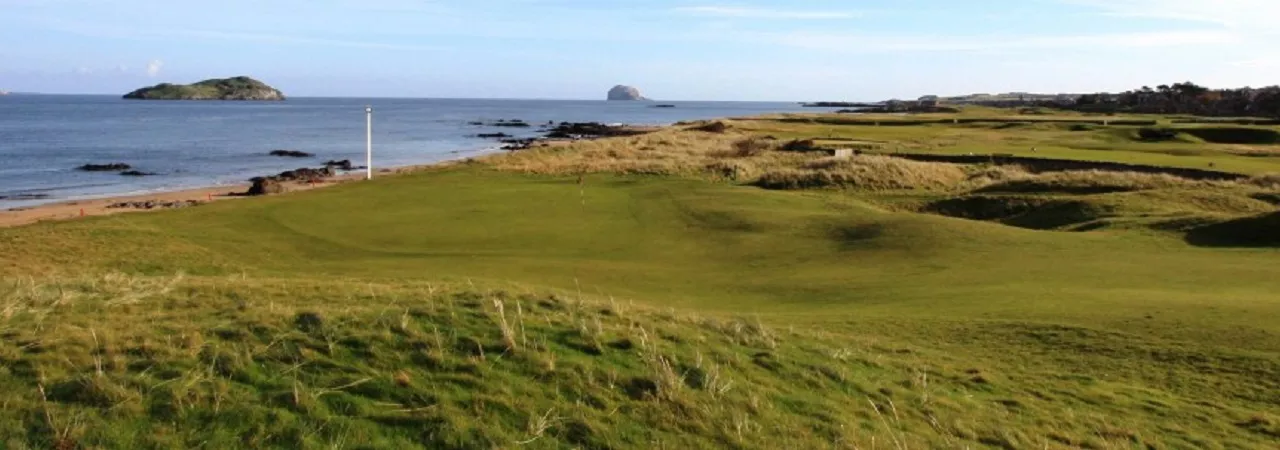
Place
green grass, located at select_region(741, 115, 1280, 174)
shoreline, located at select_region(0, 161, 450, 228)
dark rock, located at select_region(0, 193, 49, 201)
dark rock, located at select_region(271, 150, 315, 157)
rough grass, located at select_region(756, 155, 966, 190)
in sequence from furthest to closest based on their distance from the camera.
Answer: dark rock, located at select_region(271, 150, 315, 157) < dark rock, located at select_region(0, 193, 49, 201) < green grass, located at select_region(741, 115, 1280, 174) < rough grass, located at select_region(756, 155, 966, 190) < shoreline, located at select_region(0, 161, 450, 228)

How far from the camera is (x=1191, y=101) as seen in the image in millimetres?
116562

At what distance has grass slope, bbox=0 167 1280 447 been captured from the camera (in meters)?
7.00

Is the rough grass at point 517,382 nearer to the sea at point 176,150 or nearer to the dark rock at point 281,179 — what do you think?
the dark rock at point 281,179

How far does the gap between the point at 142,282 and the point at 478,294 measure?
4809mm

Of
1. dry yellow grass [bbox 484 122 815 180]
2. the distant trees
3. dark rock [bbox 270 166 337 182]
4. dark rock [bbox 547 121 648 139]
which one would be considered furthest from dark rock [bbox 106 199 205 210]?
the distant trees

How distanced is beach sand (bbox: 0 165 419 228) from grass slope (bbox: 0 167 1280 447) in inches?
570

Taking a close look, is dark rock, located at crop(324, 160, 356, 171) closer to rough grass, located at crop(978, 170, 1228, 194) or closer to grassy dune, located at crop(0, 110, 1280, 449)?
grassy dune, located at crop(0, 110, 1280, 449)

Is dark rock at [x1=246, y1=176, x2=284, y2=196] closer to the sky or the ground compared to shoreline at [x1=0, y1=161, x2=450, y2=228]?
closer to the sky

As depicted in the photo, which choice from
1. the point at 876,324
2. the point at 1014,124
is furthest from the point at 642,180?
the point at 1014,124

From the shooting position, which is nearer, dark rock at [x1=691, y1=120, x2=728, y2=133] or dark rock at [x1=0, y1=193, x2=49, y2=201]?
dark rock at [x1=0, y1=193, x2=49, y2=201]

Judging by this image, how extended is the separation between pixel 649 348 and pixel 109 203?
38055mm

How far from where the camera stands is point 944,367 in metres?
10.5

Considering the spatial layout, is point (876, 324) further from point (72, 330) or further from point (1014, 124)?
point (1014, 124)

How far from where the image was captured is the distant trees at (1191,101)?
98.9 m
